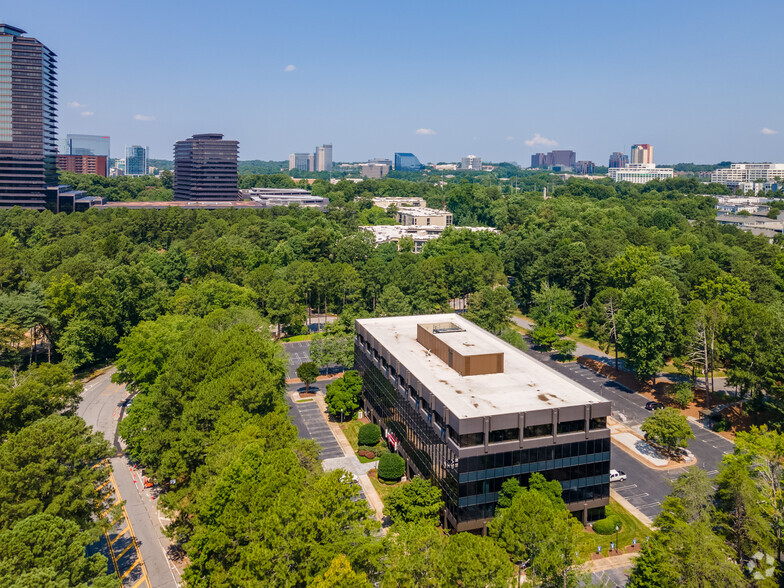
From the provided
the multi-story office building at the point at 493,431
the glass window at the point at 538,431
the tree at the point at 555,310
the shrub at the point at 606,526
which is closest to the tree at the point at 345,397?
the multi-story office building at the point at 493,431

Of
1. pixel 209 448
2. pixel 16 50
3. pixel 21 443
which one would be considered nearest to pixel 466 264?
pixel 209 448

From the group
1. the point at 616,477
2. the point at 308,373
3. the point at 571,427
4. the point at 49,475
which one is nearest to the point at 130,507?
the point at 49,475

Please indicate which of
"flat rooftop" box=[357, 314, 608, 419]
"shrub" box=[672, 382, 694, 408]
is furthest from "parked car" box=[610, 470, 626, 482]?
"shrub" box=[672, 382, 694, 408]

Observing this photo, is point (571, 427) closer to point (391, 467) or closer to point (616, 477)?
point (616, 477)

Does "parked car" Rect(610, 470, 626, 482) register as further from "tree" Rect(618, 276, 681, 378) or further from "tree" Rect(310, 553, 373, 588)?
"tree" Rect(310, 553, 373, 588)

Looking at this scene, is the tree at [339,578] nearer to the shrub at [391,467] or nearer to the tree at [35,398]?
the shrub at [391,467]
